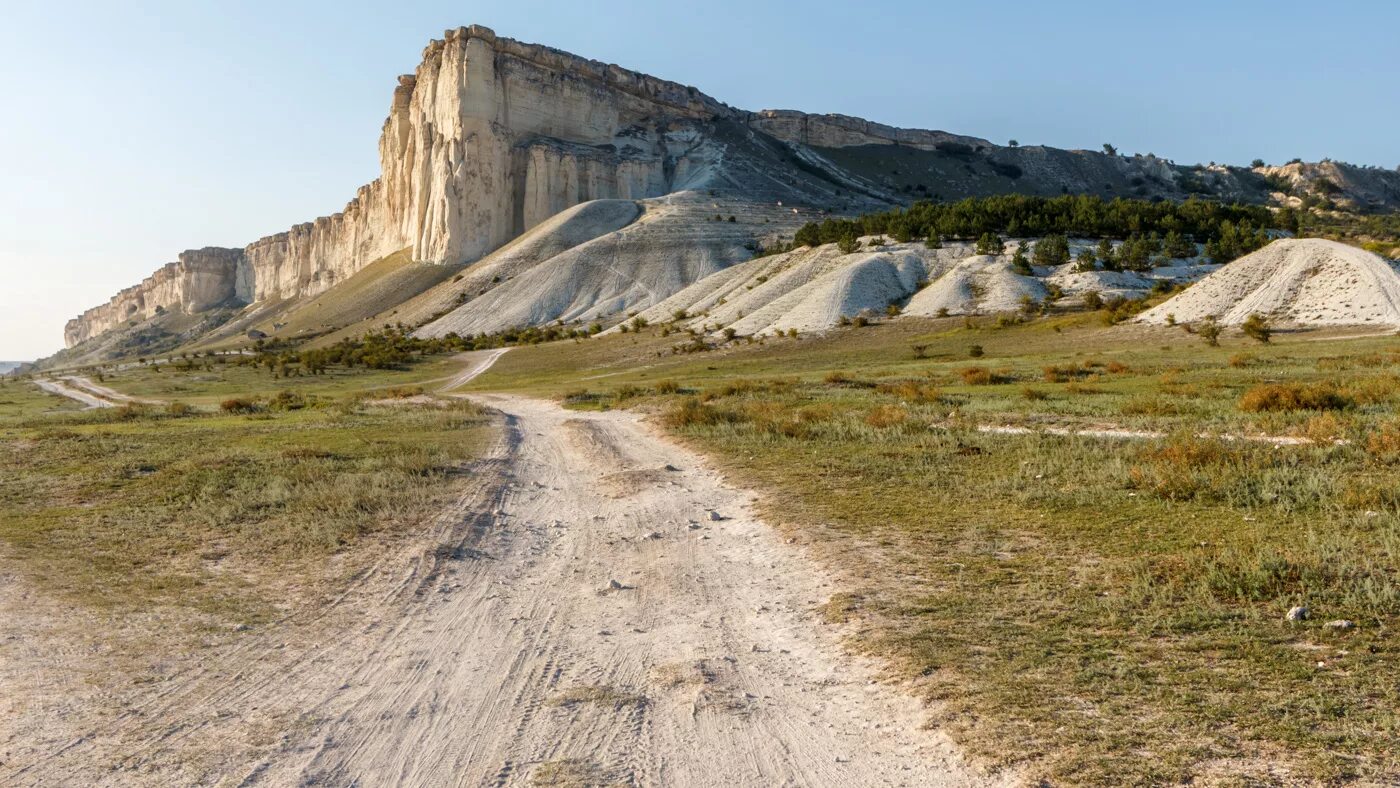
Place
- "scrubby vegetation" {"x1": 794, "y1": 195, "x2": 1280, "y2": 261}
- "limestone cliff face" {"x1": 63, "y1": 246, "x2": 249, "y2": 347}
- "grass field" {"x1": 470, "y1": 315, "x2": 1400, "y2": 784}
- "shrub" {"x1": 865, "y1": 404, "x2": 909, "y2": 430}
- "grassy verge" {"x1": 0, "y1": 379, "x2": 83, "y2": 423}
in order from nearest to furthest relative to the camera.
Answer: "grass field" {"x1": 470, "y1": 315, "x2": 1400, "y2": 784}, "shrub" {"x1": 865, "y1": 404, "x2": 909, "y2": 430}, "grassy verge" {"x1": 0, "y1": 379, "x2": 83, "y2": 423}, "scrubby vegetation" {"x1": 794, "y1": 195, "x2": 1280, "y2": 261}, "limestone cliff face" {"x1": 63, "y1": 246, "x2": 249, "y2": 347}

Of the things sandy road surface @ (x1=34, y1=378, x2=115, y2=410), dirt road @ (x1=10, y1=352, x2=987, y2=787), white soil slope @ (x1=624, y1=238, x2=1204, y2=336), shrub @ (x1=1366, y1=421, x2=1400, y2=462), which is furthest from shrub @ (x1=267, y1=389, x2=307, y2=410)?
shrub @ (x1=1366, y1=421, x2=1400, y2=462)

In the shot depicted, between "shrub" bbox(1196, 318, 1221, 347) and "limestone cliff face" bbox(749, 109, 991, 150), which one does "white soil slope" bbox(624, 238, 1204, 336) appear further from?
"limestone cliff face" bbox(749, 109, 991, 150)

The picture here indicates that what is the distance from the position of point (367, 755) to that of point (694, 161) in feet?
399

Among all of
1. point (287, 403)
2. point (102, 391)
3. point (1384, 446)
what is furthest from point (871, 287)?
point (102, 391)

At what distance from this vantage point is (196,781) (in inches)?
184

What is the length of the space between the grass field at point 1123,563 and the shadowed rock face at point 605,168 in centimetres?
6343

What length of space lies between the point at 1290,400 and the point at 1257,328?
2374cm

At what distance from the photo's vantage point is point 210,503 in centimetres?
1231

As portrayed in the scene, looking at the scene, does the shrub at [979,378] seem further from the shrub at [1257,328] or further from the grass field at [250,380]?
the grass field at [250,380]

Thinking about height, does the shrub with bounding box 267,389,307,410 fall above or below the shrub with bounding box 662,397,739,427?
above

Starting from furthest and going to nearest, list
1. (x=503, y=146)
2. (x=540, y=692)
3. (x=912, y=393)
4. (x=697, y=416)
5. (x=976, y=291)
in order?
(x=503, y=146) < (x=976, y=291) < (x=912, y=393) < (x=697, y=416) < (x=540, y=692)

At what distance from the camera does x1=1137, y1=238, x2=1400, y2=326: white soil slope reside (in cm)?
3981

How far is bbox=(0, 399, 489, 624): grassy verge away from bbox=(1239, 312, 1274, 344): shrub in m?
34.3

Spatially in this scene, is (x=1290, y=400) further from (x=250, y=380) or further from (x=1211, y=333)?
(x=250, y=380)
